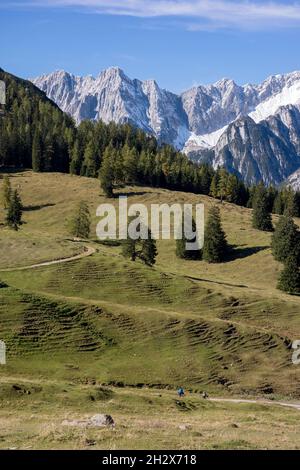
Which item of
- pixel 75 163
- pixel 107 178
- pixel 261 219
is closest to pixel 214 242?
pixel 261 219

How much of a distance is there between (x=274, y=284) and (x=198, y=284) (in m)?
23.0

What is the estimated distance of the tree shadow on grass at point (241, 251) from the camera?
116669mm

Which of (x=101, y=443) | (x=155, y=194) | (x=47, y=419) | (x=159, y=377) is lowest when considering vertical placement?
(x=159, y=377)

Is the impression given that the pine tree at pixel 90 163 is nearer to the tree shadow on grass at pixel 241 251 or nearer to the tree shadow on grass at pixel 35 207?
the tree shadow on grass at pixel 35 207

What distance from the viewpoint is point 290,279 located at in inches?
3789

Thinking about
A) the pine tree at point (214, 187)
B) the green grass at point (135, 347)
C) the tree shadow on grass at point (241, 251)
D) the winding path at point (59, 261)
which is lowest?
the green grass at point (135, 347)

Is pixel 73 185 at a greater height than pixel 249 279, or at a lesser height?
greater

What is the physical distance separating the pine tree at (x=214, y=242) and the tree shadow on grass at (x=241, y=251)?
5.05 ft

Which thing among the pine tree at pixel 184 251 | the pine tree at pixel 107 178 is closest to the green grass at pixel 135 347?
the pine tree at pixel 184 251

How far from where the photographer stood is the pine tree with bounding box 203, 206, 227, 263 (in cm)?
11631

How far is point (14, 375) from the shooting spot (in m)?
55.5

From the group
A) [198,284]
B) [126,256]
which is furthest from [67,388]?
[126,256]

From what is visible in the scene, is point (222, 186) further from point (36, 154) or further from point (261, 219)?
point (36, 154)
